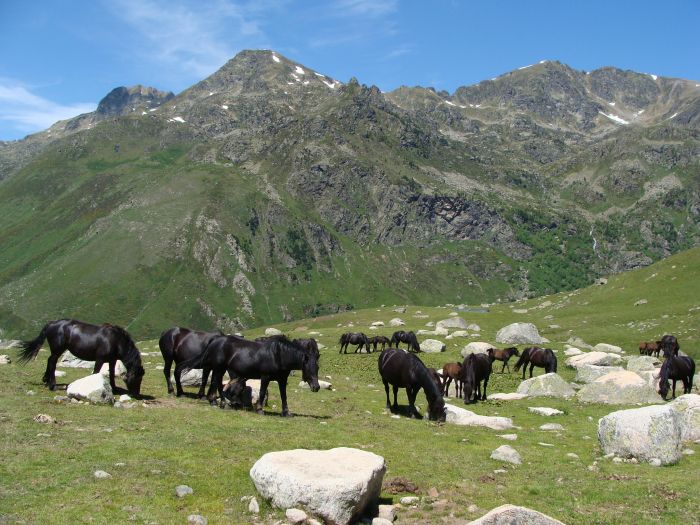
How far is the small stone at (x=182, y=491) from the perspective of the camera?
1255 cm

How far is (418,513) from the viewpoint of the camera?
12.7 m

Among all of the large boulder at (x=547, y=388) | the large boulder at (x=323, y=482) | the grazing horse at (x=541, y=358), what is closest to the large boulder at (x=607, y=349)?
the grazing horse at (x=541, y=358)

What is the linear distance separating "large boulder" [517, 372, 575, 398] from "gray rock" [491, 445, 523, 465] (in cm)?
1747

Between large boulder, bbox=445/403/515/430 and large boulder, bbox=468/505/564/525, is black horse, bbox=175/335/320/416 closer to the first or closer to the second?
large boulder, bbox=445/403/515/430

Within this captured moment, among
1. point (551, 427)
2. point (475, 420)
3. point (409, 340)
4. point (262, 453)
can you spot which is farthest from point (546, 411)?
point (409, 340)

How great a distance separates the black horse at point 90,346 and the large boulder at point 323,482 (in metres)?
13.5

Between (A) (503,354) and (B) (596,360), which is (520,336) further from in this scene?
(A) (503,354)

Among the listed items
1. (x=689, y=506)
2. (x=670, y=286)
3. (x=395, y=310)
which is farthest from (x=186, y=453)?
(x=395, y=310)

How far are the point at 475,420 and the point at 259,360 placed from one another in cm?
1039

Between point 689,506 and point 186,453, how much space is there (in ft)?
44.9

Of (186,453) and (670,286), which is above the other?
(670,286)

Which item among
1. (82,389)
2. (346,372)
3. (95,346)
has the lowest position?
(346,372)

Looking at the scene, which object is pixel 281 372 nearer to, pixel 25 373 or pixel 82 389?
pixel 82 389

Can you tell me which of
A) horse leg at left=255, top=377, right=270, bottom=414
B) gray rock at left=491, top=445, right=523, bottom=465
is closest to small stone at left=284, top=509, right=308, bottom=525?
gray rock at left=491, top=445, right=523, bottom=465
